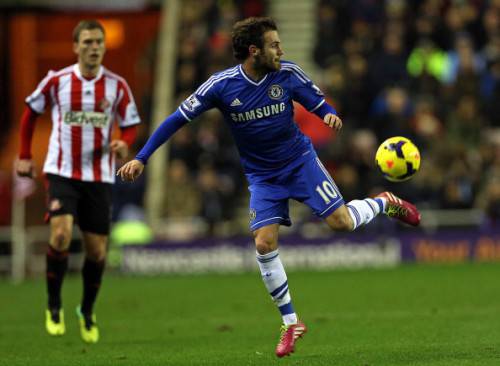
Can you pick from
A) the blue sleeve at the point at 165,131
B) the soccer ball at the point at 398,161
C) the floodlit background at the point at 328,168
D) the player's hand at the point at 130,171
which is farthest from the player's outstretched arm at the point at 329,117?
the floodlit background at the point at 328,168

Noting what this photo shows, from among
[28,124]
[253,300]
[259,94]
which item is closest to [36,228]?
[253,300]

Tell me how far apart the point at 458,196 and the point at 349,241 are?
1825 mm

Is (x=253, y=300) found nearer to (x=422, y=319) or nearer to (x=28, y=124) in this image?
(x=422, y=319)

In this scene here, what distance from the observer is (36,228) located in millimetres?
20578

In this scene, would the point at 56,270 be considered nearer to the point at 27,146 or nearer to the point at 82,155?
the point at 82,155

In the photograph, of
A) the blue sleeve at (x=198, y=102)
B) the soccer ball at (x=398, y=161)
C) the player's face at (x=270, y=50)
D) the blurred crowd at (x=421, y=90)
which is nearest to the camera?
the player's face at (x=270, y=50)

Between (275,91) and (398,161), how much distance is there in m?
1.14

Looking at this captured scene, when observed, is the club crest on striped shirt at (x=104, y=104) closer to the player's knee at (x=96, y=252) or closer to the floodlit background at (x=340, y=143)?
the player's knee at (x=96, y=252)

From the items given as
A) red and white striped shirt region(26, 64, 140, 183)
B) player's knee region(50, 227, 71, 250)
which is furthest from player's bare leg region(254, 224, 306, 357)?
red and white striped shirt region(26, 64, 140, 183)

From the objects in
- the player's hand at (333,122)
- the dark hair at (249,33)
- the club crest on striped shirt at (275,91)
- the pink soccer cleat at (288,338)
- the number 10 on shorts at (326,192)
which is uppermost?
the dark hair at (249,33)

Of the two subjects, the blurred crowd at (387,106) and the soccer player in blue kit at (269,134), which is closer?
the soccer player in blue kit at (269,134)

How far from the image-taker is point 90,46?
398 inches

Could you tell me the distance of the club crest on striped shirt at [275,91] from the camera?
863 centimetres

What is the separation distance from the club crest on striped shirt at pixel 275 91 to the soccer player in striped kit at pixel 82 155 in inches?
76.9
